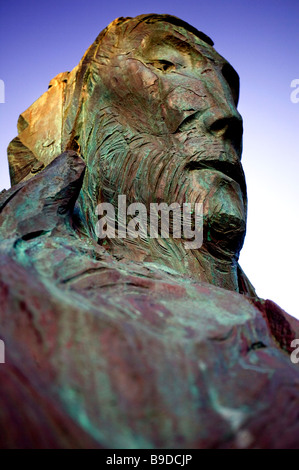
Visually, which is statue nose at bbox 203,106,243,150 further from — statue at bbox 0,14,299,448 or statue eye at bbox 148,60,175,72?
statue eye at bbox 148,60,175,72

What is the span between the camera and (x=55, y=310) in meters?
1.15

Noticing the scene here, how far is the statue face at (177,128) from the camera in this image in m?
2.21

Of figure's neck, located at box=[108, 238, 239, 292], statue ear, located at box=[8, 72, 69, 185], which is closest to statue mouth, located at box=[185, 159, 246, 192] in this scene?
figure's neck, located at box=[108, 238, 239, 292]

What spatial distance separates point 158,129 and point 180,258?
25.3 inches

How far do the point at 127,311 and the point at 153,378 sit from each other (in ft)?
0.77

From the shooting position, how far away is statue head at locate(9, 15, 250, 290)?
7.23 ft

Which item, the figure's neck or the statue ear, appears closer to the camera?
the figure's neck

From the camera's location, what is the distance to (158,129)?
2.35 meters

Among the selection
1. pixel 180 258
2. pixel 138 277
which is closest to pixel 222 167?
pixel 180 258

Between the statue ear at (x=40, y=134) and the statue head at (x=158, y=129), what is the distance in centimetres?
2

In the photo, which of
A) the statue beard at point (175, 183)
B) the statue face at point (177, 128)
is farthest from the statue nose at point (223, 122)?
the statue beard at point (175, 183)

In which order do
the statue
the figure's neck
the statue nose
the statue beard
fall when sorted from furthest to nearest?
the statue nose < the statue beard < the figure's neck < the statue

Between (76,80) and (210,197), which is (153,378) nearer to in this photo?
(210,197)

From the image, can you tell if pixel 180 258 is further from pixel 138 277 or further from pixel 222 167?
pixel 138 277
